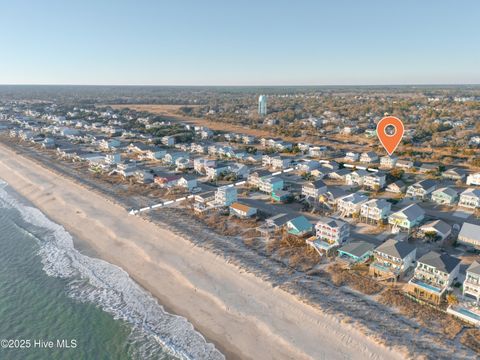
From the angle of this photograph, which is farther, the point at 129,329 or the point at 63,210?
the point at 63,210

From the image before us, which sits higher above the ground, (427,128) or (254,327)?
(427,128)

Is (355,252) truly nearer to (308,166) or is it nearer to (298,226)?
(298,226)

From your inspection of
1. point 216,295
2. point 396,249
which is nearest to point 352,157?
point 396,249

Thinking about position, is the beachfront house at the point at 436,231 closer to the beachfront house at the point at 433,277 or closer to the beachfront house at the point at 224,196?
the beachfront house at the point at 433,277

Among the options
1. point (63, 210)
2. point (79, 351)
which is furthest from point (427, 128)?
point (79, 351)

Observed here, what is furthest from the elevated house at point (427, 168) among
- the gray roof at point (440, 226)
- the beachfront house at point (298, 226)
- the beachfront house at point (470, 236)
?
the beachfront house at point (298, 226)

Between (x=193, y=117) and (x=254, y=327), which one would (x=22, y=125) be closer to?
(x=193, y=117)
